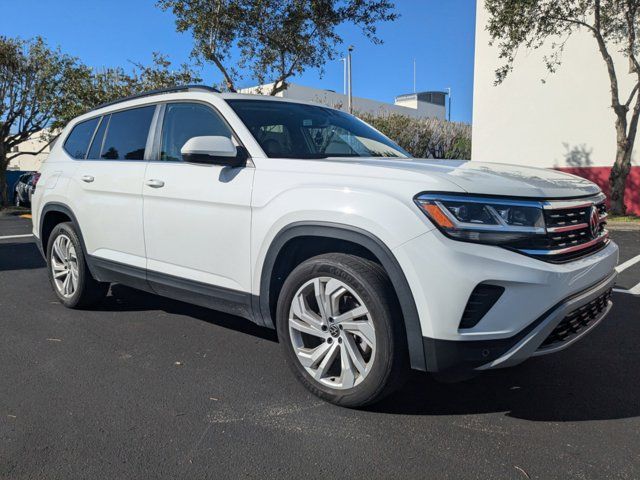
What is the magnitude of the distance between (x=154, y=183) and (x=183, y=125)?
1.58 feet

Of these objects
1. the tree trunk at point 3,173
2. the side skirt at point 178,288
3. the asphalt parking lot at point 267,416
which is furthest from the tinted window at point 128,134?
the tree trunk at point 3,173

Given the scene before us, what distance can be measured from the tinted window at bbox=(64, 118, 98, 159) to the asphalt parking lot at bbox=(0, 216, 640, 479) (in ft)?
5.51

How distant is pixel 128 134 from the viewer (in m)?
4.46

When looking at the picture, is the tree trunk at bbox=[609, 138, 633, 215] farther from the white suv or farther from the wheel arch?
the wheel arch

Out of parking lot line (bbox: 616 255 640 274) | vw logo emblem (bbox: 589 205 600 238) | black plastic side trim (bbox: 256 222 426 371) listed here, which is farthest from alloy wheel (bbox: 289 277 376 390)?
parking lot line (bbox: 616 255 640 274)

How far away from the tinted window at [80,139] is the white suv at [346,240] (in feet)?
2.41

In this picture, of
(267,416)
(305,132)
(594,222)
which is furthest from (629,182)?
(267,416)

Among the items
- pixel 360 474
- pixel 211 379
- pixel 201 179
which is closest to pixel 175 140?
pixel 201 179

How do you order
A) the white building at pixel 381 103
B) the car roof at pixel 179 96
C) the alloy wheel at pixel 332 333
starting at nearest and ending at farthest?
the alloy wheel at pixel 332 333 < the car roof at pixel 179 96 < the white building at pixel 381 103

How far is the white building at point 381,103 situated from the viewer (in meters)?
34.4

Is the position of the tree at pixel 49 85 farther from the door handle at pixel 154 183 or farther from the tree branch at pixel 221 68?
the door handle at pixel 154 183

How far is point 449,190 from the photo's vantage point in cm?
259

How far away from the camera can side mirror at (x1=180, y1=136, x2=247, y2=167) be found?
3.27 meters

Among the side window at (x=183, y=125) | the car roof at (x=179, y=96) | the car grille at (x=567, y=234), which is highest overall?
the car roof at (x=179, y=96)
